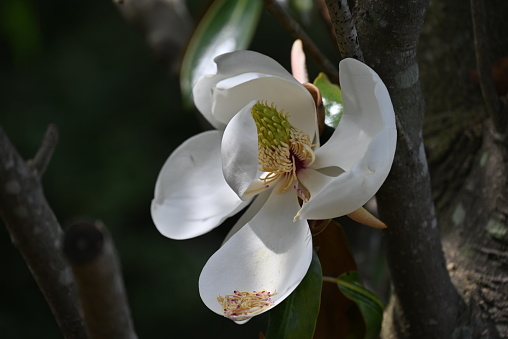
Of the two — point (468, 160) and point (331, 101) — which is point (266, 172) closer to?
point (331, 101)

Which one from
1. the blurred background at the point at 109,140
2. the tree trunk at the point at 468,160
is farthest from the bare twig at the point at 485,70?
the blurred background at the point at 109,140

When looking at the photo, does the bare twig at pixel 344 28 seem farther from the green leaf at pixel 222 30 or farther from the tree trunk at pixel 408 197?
the green leaf at pixel 222 30

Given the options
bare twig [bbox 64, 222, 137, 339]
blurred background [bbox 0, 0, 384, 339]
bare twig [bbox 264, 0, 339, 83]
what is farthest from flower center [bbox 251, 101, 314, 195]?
blurred background [bbox 0, 0, 384, 339]

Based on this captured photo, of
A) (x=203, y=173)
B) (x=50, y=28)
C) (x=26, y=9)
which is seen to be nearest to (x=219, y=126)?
(x=203, y=173)

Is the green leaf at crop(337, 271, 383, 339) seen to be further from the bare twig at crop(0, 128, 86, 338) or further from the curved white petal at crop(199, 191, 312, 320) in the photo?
the bare twig at crop(0, 128, 86, 338)

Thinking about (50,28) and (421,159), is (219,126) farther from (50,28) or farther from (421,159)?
(50,28)
